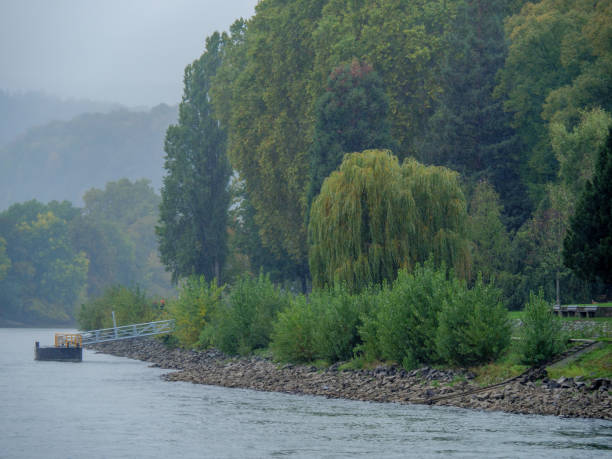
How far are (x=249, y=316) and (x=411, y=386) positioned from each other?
662 inches

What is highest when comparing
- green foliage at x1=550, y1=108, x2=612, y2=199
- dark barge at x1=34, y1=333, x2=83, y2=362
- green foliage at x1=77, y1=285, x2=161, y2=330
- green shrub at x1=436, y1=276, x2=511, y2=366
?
green foliage at x1=550, y1=108, x2=612, y2=199

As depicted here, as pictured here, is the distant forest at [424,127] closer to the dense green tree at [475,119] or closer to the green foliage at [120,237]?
the dense green tree at [475,119]

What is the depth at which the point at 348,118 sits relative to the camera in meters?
54.8

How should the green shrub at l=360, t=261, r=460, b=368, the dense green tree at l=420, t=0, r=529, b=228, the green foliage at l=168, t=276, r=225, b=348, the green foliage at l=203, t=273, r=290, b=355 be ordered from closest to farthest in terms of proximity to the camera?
the green shrub at l=360, t=261, r=460, b=368 < the green foliage at l=203, t=273, r=290, b=355 < the green foliage at l=168, t=276, r=225, b=348 < the dense green tree at l=420, t=0, r=529, b=228

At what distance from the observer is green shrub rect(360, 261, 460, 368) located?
Result: 31.5 m

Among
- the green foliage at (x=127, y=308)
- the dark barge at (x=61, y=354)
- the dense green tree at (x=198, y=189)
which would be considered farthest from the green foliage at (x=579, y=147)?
the green foliage at (x=127, y=308)

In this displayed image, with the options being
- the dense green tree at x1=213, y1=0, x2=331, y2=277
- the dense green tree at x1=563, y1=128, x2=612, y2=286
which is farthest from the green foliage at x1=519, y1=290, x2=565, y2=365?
the dense green tree at x1=213, y1=0, x2=331, y2=277

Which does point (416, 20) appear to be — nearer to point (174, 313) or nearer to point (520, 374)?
point (174, 313)

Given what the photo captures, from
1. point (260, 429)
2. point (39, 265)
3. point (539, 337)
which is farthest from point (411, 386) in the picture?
point (39, 265)

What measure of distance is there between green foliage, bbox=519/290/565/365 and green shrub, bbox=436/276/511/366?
4.34ft

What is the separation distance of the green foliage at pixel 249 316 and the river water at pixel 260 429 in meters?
10.4

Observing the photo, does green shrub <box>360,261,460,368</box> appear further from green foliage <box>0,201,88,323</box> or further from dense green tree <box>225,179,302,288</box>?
green foliage <box>0,201,88,323</box>

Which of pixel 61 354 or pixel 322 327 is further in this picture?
pixel 61 354

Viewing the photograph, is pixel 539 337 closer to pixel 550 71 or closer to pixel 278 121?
pixel 550 71
